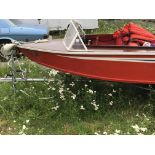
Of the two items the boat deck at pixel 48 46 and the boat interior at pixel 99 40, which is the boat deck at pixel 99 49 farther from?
the boat interior at pixel 99 40

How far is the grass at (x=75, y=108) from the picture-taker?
776 cm

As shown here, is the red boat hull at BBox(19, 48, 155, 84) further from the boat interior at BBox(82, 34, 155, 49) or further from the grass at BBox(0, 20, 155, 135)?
the boat interior at BBox(82, 34, 155, 49)

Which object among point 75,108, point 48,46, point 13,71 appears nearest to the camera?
point 75,108

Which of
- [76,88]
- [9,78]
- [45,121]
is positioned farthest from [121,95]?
[9,78]

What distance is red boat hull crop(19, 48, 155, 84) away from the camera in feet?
26.8

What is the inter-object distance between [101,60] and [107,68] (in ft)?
0.65

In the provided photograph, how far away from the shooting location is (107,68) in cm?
827

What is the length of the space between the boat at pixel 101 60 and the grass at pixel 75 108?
0.47 metres

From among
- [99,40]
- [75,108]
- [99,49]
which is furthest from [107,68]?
[99,40]

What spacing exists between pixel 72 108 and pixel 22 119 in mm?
921

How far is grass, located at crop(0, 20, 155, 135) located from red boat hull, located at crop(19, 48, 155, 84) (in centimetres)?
42

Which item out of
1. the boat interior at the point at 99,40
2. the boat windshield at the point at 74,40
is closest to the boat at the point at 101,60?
the boat windshield at the point at 74,40

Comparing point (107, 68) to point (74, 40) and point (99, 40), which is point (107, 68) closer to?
point (74, 40)

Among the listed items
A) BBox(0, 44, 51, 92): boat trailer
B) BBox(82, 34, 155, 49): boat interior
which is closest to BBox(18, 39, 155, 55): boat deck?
BBox(0, 44, 51, 92): boat trailer
